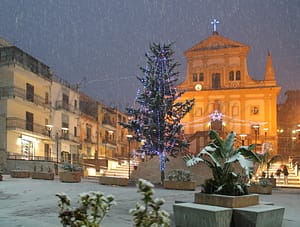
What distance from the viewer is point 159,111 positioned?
24.8 metres

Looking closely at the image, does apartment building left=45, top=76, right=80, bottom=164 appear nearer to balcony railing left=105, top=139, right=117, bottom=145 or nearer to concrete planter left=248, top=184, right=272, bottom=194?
balcony railing left=105, top=139, right=117, bottom=145

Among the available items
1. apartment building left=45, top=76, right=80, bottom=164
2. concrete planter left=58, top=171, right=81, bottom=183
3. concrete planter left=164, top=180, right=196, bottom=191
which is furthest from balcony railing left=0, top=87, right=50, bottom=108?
concrete planter left=164, top=180, right=196, bottom=191

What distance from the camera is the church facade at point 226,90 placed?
1783 inches

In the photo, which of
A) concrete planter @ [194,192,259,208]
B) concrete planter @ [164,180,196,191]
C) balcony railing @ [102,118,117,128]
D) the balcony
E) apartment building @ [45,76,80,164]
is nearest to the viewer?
concrete planter @ [194,192,259,208]

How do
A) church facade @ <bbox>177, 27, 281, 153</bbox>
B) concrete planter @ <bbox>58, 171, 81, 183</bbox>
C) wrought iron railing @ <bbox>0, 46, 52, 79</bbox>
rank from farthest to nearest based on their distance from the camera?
church facade @ <bbox>177, 27, 281, 153</bbox>
wrought iron railing @ <bbox>0, 46, 52, 79</bbox>
concrete planter @ <bbox>58, 171, 81, 183</bbox>

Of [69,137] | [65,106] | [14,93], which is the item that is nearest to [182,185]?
[14,93]

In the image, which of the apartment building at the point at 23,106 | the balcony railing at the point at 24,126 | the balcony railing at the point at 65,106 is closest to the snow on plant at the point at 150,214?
the apartment building at the point at 23,106

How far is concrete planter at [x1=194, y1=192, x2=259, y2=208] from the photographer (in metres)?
7.34

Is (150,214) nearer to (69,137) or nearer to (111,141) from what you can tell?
(69,137)

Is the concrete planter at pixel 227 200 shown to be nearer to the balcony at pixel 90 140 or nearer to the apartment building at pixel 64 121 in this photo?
the apartment building at pixel 64 121

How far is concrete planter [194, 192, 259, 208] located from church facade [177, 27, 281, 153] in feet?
120

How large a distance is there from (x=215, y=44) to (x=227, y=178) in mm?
41529

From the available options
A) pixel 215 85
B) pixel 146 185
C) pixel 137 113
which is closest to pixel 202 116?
pixel 215 85

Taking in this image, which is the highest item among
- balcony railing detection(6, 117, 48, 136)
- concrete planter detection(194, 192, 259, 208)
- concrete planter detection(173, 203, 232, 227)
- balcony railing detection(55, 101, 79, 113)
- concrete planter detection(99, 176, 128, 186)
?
balcony railing detection(55, 101, 79, 113)
